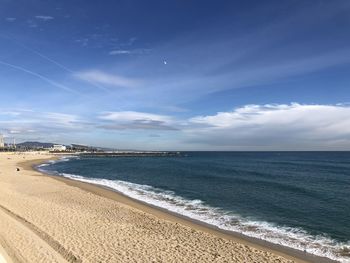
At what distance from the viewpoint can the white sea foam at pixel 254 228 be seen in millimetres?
15344

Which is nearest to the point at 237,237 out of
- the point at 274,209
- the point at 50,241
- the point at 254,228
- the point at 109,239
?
the point at 254,228

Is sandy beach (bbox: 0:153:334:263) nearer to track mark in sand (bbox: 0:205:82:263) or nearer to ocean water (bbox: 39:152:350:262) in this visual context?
track mark in sand (bbox: 0:205:82:263)

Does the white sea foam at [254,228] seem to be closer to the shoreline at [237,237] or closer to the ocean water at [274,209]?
the ocean water at [274,209]

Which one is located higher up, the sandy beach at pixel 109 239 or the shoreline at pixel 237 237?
the sandy beach at pixel 109 239

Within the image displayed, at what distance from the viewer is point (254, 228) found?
62.0ft

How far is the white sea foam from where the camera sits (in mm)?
15344

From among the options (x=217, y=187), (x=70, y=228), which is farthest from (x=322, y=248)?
(x=217, y=187)

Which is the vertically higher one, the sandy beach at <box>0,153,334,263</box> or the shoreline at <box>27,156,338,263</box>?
the sandy beach at <box>0,153,334,263</box>

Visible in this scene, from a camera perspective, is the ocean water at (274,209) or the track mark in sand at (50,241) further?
the ocean water at (274,209)

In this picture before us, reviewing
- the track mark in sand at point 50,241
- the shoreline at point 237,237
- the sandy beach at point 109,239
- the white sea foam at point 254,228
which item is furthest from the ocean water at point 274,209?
the track mark in sand at point 50,241

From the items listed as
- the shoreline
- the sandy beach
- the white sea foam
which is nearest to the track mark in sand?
the sandy beach

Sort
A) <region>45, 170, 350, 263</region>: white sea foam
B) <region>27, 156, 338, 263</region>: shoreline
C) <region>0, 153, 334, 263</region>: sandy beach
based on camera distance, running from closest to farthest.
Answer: <region>0, 153, 334, 263</region>: sandy beach
<region>27, 156, 338, 263</region>: shoreline
<region>45, 170, 350, 263</region>: white sea foam

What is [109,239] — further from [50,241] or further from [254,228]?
[254,228]

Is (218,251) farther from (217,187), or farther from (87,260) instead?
(217,187)
